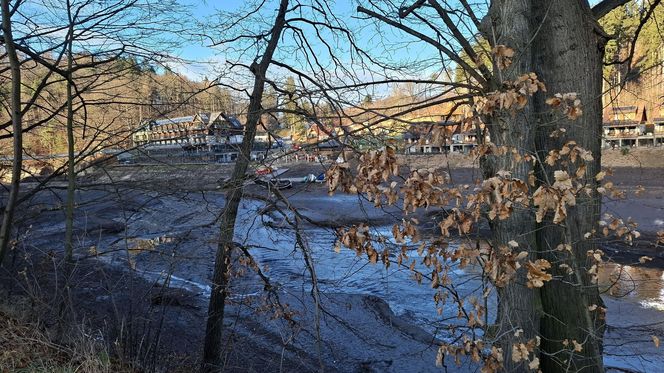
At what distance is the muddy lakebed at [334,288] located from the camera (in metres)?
7.33

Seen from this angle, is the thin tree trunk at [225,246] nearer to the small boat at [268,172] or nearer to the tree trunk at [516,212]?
the small boat at [268,172]

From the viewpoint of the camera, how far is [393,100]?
209 inches

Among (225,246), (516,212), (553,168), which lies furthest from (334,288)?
(516,212)

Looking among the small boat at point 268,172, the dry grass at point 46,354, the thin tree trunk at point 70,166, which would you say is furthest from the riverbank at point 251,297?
the small boat at point 268,172

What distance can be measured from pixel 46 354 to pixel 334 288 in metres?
9.41

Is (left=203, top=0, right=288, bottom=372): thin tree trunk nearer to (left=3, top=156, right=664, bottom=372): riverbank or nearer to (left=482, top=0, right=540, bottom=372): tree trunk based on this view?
(left=3, top=156, right=664, bottom=372): riverbank

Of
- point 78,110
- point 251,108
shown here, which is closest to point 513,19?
point 251,108

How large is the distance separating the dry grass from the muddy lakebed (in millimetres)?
1089

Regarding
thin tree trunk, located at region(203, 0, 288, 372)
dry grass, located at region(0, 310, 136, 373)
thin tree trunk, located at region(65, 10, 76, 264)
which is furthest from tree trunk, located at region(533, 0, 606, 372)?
thin tree trunk, located at region(65, 10, 76, 264)

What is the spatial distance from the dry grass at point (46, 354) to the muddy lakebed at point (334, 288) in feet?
3.57

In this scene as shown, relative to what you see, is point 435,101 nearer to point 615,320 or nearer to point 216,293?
point 216,293

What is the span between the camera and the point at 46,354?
5.28 metres

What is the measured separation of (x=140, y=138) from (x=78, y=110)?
1.40m

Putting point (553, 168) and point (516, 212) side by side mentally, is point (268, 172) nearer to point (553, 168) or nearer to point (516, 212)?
point (516, 212)
